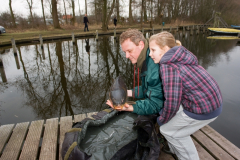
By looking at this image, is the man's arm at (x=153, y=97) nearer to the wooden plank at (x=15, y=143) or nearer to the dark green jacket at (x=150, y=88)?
the dark green jacket at (x=150, y=88)

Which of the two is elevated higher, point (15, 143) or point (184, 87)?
point (184, 87)

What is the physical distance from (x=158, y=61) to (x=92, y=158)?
114 centimetres

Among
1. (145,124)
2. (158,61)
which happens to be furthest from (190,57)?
(145,124)

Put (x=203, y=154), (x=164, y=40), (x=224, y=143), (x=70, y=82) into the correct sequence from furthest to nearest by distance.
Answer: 1. (x=70, y=82)
2. (x=224, y=143)
3. (x=203, y=154)
4. (x=164, y=40)

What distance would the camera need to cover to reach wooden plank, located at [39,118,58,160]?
2025mm

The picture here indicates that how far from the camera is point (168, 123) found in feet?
5.54

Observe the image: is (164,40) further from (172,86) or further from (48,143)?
(48,143)

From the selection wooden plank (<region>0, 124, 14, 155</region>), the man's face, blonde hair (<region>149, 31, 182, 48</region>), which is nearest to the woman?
blonde hair (<region>149, 31, 182, 48</region>)

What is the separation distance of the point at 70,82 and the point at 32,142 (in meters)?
4.87

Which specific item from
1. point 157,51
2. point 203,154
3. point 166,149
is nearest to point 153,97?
point 157,51

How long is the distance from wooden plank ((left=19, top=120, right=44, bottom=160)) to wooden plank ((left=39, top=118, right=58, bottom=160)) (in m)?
0.09

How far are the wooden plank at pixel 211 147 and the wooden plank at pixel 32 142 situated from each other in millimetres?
2213

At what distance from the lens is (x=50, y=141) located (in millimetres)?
2264

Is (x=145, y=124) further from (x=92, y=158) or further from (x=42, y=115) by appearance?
(x=42, y=115)
